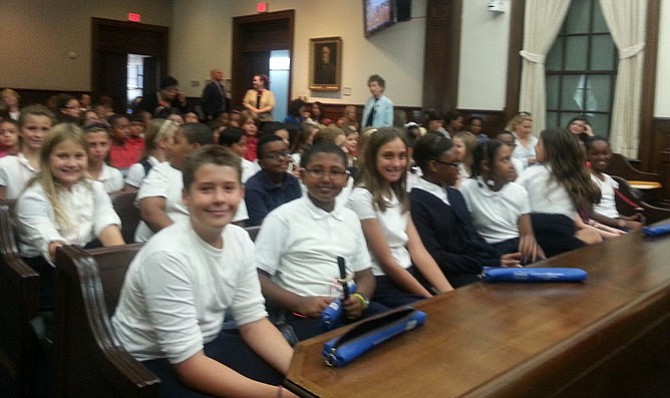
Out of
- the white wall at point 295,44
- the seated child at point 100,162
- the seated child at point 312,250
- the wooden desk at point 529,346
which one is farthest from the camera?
the white wall at point 295,44

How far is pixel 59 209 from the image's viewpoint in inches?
105

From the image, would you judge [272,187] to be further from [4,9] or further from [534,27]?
[4,9]

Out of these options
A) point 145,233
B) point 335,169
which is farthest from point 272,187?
point 335,169

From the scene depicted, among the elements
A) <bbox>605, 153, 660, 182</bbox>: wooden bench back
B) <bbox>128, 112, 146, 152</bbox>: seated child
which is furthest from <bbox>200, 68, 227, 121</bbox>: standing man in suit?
<bbox>605, 153, 660, 182</bbox>: wooden bench back

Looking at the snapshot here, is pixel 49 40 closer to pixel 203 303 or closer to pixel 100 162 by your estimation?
pixel 100 162

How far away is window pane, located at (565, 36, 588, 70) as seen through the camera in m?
8.05

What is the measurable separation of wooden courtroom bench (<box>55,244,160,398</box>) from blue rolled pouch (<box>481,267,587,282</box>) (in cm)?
106

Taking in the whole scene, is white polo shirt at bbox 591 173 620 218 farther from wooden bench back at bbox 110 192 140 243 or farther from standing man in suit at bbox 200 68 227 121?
standing man in suit at bbox 200 68 227 121

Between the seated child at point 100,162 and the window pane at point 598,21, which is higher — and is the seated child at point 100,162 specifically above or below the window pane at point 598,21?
below

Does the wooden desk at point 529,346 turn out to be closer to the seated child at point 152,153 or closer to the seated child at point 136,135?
the seated child at point 152,153

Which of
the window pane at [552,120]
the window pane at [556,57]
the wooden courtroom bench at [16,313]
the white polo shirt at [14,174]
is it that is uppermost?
the window pane at [556,57]

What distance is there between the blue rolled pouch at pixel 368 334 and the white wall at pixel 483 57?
23.9 feet

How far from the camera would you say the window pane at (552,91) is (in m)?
8.33

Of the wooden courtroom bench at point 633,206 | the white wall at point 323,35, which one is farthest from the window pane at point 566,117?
the wooden courtroom bench at point 633,206
